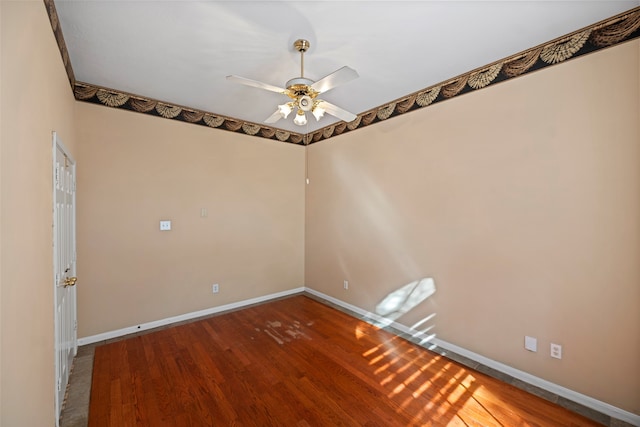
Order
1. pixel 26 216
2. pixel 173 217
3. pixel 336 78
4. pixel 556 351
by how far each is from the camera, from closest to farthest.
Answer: pixel 26 216 → pixel 336 78 → pixel 556 351 → pixel 173 217

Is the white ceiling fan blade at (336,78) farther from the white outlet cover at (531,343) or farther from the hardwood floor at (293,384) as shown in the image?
the white outlet cover at (531,343)

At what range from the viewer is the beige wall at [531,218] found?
76.5 inches

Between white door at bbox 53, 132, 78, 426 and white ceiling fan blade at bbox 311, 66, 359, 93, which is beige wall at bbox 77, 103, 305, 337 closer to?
white door at bbox 53, 132, 78, 426

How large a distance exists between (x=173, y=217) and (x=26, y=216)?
7.37 feet

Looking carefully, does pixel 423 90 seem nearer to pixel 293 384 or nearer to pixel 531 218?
pixel 531 218

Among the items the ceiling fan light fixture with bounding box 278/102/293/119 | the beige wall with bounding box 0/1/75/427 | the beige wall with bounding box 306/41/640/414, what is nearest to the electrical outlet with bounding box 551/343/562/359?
the beige wall with bounding box 306/41/640/414

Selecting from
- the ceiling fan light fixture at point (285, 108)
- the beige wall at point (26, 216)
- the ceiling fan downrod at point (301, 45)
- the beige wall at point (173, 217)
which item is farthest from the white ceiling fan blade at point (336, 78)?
the beige wall at point (173, 217)

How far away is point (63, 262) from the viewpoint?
219 cm

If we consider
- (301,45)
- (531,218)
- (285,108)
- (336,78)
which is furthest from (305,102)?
(531,218)

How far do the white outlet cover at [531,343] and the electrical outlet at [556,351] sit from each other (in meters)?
0.11

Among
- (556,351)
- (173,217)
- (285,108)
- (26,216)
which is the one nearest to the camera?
(26,216)

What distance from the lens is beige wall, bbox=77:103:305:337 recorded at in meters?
2.99

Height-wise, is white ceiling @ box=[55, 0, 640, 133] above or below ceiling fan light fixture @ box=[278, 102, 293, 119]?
above

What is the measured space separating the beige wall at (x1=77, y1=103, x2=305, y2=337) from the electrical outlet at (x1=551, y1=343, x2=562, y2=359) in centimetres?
339
